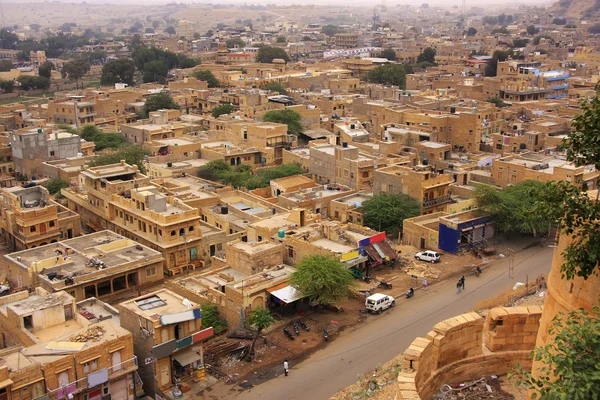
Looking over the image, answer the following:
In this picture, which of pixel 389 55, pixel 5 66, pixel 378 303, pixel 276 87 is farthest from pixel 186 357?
pixel 5 66

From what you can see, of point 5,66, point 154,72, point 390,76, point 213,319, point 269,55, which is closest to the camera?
point 213,319

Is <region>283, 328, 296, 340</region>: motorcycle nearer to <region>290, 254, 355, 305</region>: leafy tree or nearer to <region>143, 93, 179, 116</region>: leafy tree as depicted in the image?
<region>290, 254, 355, 305</region>: leafy tree

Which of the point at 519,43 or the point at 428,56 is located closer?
the point at 428,56

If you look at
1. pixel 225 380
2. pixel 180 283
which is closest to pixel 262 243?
pixel 180 283

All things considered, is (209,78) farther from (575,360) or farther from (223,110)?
(575,360)

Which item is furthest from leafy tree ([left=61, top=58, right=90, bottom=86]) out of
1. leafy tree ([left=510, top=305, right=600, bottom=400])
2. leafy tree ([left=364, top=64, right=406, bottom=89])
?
leafy tree ([left=510, top=305, right=600, bottom=400])

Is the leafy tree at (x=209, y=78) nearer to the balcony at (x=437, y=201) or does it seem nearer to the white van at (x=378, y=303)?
the balcony at (x=437, y=201)
